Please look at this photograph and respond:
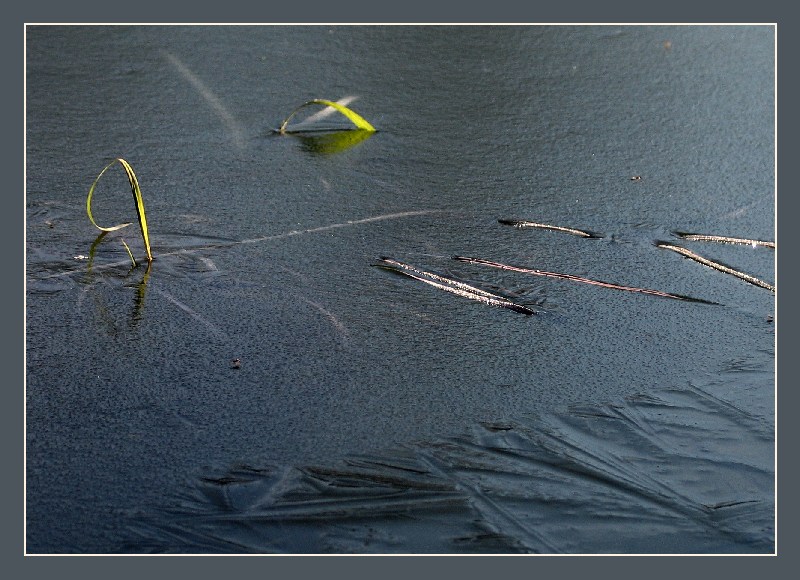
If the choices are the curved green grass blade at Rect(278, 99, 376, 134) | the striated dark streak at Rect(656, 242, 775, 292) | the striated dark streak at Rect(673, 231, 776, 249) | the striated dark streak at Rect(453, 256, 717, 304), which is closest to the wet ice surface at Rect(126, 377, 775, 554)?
the striated dark streak at Rect(453, 256, 717, 304)

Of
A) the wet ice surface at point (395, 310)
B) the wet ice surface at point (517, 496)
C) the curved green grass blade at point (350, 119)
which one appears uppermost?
the curved green grass blade at point (350, 119)

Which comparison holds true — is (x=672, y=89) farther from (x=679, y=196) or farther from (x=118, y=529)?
(x=118, y=529)

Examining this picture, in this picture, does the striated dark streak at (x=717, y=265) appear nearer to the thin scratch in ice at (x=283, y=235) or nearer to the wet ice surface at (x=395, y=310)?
the wet ice surface at (x=395, y=310)

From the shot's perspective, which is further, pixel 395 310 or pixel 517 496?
pixel 395 310

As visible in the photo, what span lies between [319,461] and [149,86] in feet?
10.5

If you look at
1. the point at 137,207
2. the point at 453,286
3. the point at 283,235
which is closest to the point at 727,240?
the point at 453,286

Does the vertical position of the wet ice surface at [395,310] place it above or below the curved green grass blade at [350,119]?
below

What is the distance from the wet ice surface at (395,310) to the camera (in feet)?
8.54

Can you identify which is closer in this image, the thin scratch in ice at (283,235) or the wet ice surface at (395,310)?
the wet ice surface at (395,310)

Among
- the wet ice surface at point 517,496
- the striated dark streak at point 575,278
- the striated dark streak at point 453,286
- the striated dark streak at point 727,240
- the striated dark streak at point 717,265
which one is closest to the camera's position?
the wet ice surface at point 517,496

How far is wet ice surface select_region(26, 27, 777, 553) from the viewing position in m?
2.60

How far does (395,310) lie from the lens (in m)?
3.53

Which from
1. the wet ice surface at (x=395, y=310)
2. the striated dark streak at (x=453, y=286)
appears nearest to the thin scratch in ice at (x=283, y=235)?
the wet ice surface at (x=395, y=310)

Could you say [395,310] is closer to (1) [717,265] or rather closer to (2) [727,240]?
(1) [717,265]
